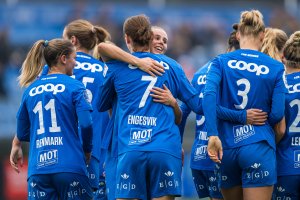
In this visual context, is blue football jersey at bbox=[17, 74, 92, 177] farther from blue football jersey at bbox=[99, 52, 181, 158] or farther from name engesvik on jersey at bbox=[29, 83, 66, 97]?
blue football jersey at bbox=[99, 52, 181, 158]

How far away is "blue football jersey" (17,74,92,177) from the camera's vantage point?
8242mm

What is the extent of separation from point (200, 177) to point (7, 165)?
8.94m

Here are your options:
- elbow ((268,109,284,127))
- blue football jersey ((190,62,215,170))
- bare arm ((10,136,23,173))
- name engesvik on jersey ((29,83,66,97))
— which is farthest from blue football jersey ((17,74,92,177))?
elbow ((268,109,284,127))

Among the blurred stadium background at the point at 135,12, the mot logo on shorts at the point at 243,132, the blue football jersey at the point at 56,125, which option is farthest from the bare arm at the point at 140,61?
the blurred stadium background at the point at 135,12

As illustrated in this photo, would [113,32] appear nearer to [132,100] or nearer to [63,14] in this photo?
[63,14]


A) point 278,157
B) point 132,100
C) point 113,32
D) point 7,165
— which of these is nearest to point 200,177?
point 278,157

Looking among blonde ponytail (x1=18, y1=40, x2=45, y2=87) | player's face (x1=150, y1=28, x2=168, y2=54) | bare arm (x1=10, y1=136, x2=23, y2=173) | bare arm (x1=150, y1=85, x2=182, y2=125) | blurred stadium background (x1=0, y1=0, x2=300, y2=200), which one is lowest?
bare arm (x1=10, y1=136, x2=23, y2=173)

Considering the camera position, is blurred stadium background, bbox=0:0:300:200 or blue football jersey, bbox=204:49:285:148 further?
blurred stadium background, bbox=0:0:300:200

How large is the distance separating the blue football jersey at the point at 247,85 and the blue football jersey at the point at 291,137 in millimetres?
329

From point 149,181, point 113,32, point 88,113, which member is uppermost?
point 113,32

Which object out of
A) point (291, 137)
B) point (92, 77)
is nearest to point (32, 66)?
point (92, 77)

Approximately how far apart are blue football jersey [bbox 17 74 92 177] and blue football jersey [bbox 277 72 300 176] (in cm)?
198

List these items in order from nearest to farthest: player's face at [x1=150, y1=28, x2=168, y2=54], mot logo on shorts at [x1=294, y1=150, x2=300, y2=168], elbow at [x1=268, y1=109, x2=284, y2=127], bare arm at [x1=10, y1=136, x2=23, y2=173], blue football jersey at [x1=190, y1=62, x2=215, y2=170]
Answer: elbow at [x1=268, y1=109, x2=284, y2=127] → mot logo on shorts at [x1=294, y1=150, x2=300, y2=168] → bare arm at [x1=10, y1=136, x2=23, y2=173] → blue football jersey at [x1=190, y1=62, x2=215, y2=170] → player's face at [x1=150, y1=28, x2=168, y2=54]

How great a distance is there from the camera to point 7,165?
17828 millimetres
